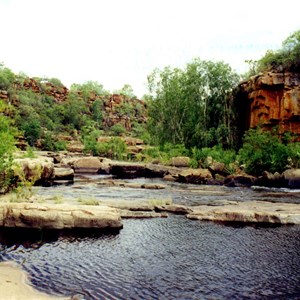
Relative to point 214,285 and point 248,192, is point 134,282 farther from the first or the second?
point 248,192

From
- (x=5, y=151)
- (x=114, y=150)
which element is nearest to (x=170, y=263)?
(x=5, y=151)

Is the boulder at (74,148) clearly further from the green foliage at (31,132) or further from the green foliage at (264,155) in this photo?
the green foliage at (264,155)

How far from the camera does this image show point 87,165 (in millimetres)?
29578

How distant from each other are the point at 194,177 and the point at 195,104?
52.7 ft

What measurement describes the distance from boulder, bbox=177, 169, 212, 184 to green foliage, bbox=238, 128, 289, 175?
291cm

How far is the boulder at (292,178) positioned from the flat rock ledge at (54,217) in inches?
559

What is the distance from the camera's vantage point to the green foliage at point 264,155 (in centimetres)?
2323

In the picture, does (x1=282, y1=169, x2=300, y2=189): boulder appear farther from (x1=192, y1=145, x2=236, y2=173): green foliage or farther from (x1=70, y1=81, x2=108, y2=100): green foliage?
(x1=70, y1=81, x2=108, y2=100): green foliage

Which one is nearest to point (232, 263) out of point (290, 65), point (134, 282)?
point (134, 282)

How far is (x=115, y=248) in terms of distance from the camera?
8438 millimetres

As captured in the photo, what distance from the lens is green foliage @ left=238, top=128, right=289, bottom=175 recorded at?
23234 millimetres

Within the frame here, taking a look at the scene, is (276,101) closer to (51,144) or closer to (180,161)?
(180,161)

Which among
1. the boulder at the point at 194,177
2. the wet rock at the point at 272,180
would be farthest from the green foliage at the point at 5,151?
the wet rock at the point at 272,180

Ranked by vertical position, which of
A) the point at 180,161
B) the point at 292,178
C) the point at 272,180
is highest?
the point at 180,161
